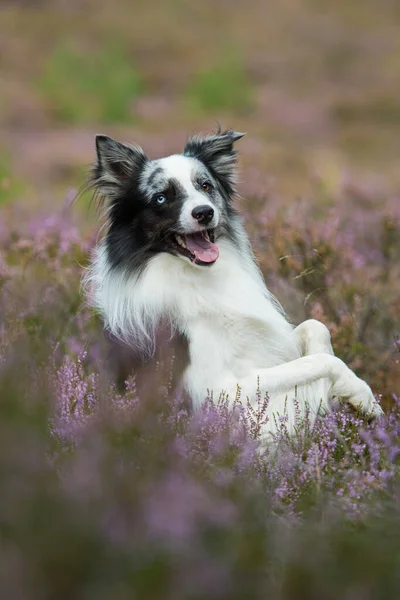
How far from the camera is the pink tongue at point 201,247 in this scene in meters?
4.62

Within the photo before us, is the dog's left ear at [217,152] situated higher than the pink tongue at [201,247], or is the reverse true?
the dog's left ear at [217,152]

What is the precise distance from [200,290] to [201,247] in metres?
0.23

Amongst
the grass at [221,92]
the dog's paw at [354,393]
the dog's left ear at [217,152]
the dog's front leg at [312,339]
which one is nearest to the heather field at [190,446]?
the dog's paw at [354,393]

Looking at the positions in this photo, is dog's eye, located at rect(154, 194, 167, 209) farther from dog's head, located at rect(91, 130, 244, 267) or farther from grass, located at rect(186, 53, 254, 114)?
grass, located at rect(186, 53, 254, 114)

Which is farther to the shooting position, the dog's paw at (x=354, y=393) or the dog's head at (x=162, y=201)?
the dog's head at (x=162, y=201)

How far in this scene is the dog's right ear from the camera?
486cm

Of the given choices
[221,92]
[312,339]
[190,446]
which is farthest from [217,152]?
[221,92]

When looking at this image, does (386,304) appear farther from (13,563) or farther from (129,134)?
(129,134)

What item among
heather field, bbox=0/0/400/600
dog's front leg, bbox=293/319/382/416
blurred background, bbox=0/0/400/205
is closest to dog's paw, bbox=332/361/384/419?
heather field, bbox=0/0/400/600

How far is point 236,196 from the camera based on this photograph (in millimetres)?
5379

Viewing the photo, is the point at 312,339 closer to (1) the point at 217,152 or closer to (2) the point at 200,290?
(2) the point at 200,290

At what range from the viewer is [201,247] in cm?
469

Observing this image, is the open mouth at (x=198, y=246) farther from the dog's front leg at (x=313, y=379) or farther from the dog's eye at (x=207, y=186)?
the dog's front leg at (x=313, y=379)

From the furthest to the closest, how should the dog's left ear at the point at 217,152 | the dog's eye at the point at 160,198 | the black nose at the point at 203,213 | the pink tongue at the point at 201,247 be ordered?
the dog's left ear at the point at 217,152 → the dog's eye at the point at 160,198 → the pink tongue at the point at 201,247 → the black nose at the point at 203,213
